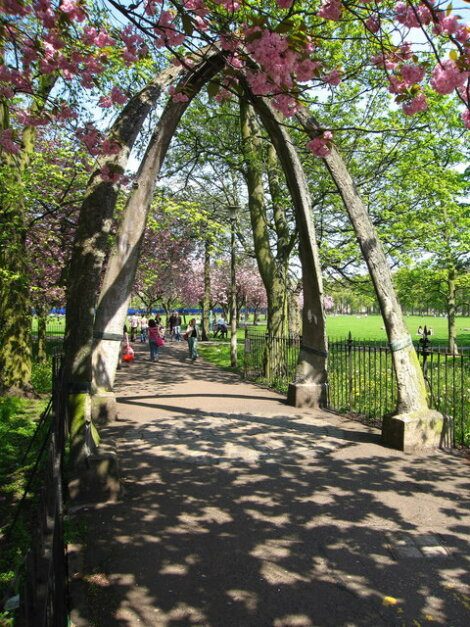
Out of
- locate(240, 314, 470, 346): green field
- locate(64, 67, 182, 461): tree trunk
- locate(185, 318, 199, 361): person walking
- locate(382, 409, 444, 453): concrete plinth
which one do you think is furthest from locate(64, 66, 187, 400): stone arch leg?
locate(185, 318, 199, 361): person walking

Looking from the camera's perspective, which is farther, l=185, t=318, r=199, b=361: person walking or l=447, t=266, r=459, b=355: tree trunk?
l=447, t=266, r=459, b=355: tree trunk

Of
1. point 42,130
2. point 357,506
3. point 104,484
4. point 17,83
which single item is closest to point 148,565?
point 104,484

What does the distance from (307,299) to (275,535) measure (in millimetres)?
6092

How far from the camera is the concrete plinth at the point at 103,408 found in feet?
27.0

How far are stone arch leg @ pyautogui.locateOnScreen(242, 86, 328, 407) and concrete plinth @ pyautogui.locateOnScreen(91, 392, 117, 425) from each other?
12.6 feet

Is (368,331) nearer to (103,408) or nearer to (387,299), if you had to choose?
(387,299)

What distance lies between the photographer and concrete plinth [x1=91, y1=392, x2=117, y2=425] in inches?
324

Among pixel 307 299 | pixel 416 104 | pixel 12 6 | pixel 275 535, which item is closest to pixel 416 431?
pixel 275 535

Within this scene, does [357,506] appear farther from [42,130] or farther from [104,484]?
[42,130]

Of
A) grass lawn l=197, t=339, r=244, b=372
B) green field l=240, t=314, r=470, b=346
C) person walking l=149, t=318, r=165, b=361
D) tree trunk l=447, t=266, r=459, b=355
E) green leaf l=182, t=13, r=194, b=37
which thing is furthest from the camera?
green field l=240, t=314, r=470, b=346

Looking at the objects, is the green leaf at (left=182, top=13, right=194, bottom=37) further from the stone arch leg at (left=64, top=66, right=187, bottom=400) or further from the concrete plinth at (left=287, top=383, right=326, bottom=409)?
the concrete plinth at (left=287, top=383, right=326, bottom=409)

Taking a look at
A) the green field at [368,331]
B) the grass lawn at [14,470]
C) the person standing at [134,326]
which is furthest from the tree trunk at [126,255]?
the person standing at [134,326]

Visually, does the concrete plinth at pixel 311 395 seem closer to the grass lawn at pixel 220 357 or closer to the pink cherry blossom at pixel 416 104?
the pink cherry blossom at pixel 416 104

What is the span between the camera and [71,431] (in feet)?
17.2
